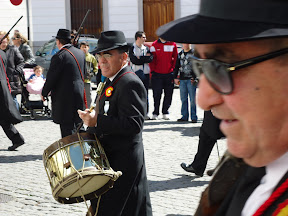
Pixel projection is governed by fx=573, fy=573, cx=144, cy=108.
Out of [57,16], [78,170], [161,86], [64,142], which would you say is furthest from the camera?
[57,16]

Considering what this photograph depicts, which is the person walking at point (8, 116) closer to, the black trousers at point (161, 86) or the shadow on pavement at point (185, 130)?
the shadow on pavement at point (185, 130)

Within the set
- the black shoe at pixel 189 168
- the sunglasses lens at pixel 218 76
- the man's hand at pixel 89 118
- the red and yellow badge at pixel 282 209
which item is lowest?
the black shoe at pixel 189 168

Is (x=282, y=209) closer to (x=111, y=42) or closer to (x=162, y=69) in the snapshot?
(x=111, y=42)

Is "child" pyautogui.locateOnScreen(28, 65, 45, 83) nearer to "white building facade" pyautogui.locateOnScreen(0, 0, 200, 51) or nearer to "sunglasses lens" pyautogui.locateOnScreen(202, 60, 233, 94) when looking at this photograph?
"sunglasses lens" pyautogui.locateOnScreen(202, 60, 233, 94)

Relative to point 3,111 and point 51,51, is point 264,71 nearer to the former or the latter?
point 3,111

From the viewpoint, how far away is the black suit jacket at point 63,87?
303 inches

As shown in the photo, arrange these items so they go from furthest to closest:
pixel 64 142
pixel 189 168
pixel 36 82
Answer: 1. pixel 36 82
2. pixel 189 168
3. pixel 64 142

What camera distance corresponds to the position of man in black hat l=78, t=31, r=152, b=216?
4.14 m

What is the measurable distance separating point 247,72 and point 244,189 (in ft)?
1.49

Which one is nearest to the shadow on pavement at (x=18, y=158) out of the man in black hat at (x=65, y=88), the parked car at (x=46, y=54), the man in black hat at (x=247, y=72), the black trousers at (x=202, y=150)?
the man in black hat at (x=65, y=88)

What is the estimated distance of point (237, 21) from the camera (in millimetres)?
1171

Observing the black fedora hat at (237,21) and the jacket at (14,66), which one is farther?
the jacket at (14,66)

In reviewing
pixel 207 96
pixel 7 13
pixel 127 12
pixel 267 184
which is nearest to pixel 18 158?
pixel 267 184

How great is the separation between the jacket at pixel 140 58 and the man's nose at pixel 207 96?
1079 centimetres
